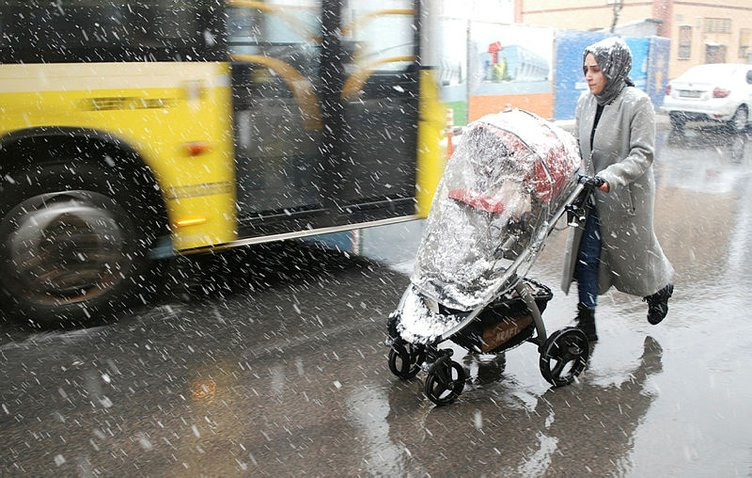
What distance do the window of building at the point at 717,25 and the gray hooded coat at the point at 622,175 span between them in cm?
4019

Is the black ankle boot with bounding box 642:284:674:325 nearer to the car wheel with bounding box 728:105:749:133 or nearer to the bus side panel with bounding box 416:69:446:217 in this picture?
the bus side panel with bounding box 416:69:446:217

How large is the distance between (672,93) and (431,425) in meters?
18.4

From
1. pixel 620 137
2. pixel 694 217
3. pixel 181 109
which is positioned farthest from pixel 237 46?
pixel 694 217

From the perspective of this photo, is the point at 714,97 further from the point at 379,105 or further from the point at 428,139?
the point at 379,105

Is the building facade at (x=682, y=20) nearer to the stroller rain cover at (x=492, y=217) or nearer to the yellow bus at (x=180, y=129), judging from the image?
the yellow bus at (x=180, y=129)

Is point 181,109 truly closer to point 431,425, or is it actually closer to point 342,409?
point 342,409

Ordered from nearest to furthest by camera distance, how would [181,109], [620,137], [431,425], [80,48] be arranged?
[431,425]
[620,137]
[80,48]
[181,109]

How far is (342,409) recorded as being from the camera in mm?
3969

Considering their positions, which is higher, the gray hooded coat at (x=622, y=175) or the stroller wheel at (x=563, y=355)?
the gray hooded coat at (x=622, y=175)

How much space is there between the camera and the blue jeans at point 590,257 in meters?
4.82

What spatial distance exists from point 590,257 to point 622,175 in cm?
75

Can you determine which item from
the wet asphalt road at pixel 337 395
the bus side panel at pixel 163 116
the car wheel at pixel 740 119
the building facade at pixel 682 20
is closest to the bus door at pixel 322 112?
the bus side panel at pixel 163 116

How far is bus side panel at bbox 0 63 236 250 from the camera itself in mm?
4773

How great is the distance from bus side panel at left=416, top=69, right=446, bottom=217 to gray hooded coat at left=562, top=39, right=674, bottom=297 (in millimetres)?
2086
